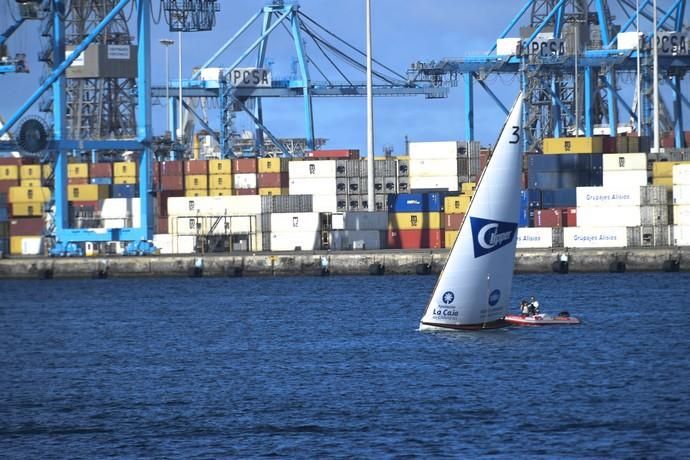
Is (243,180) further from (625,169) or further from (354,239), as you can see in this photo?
(625,169)

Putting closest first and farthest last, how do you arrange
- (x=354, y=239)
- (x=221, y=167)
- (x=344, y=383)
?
(x=344, y=383)
(x=354, y=239)
(x=221, y=167)

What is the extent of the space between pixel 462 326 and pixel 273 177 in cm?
Answer: 6199

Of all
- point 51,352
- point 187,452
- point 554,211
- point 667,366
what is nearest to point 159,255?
point 554,211

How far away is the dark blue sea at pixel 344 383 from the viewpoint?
34.5 metres

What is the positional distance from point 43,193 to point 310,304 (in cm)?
4577

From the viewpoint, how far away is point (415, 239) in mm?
102688

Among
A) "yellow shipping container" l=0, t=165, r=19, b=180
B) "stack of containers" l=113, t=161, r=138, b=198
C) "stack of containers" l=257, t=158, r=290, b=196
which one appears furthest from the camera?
"yellow shipping container" l=0, t=165, r=19, b=180

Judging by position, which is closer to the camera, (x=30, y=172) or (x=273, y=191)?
(x=273, y=191)

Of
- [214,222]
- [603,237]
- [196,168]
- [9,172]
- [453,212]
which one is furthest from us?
[9,172]

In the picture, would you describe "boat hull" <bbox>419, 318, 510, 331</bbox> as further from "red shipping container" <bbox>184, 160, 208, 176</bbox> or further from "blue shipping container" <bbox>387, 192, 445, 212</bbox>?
"red shipping container" <bbox>184, 160, 208, 176</bbox>

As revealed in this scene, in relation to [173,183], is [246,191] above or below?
below

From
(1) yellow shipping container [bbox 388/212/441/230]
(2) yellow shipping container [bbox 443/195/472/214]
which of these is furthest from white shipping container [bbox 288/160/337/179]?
(2) yellow shipping container [bbox 443/195/472/214]

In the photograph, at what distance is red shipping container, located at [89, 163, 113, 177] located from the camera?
124 m

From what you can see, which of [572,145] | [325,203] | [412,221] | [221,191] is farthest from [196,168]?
[572,145]
